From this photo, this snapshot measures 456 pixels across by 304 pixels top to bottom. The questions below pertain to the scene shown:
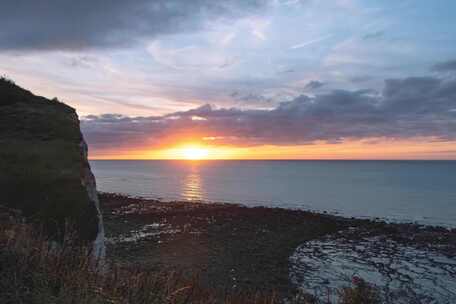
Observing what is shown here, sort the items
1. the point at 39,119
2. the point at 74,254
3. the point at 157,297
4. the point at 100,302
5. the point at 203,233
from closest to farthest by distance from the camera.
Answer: the point at 100,302 → the point at 157,297 → the point at 74,254 → the point at 39,119 → the point at 203,233

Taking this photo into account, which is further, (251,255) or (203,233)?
(203,233)

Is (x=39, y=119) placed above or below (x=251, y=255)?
above

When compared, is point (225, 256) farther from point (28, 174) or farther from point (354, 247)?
point (28, 174)

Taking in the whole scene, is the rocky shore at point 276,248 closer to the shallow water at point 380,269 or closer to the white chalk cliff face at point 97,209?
the shallow water at point 380,269

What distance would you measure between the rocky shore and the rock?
3.36 metres

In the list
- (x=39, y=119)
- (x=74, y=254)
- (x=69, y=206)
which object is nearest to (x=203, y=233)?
(x=39, y=119)

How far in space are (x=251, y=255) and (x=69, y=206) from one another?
55.0ft

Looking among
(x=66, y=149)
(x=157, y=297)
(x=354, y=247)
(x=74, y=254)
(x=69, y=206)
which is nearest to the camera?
(x=157, y=297)

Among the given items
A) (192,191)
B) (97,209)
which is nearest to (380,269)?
(97,209)

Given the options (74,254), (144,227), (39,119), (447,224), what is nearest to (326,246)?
(144,227)

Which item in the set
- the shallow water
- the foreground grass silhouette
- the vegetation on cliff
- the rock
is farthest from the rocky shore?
the foreground grass silhouette

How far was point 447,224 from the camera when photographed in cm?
4075

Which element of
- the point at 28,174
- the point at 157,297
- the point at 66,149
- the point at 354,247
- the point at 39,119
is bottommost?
the point at 354,247

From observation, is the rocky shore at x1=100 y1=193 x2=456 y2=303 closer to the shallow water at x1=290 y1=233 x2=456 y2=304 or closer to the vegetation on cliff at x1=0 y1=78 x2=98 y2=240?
the shallow water at x1=290 y1=233 x2=456 y2=304
